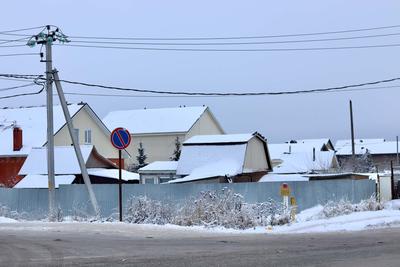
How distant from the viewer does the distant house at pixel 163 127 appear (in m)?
69.4

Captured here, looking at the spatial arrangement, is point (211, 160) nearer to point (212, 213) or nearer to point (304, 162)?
point (212, 213)

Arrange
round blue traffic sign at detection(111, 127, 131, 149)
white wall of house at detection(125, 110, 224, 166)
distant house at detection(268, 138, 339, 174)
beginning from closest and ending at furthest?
round blue traffic sign at detection(111, 127, 131, 149) → distant house at detection(268, 138, 339, 174) → white wall of house at detection(125, 110, 224, 166)

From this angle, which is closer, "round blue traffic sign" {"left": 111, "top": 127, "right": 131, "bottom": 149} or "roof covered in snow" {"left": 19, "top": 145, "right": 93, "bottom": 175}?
"round blue traffic sign" {"left": 111, "top": 127, "right": 131, "bottom": 149}

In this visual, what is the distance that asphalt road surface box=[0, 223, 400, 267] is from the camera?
34.8 ft

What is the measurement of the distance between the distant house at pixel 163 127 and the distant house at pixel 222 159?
1089 inches

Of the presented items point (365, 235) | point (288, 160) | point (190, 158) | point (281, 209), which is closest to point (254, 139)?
point (190, 158)

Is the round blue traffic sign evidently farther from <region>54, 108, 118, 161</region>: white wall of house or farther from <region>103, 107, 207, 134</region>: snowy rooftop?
<region>103, 107, 207, 134</region>: snowy rooftop

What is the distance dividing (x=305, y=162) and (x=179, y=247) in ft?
188

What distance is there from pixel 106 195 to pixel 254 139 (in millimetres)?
15253

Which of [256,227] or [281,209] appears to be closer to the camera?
[256,227]

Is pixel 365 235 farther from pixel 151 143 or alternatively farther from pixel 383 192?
pixel 151 143

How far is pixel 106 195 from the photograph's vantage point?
2780 centimetres

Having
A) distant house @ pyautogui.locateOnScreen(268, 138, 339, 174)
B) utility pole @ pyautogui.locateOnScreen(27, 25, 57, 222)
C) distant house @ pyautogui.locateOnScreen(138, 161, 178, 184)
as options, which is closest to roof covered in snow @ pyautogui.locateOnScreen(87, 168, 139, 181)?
distant house @ pyautogui.locateOnScreen(138, 161, 178, 184)

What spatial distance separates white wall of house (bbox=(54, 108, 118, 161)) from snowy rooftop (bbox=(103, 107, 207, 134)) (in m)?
13.5
